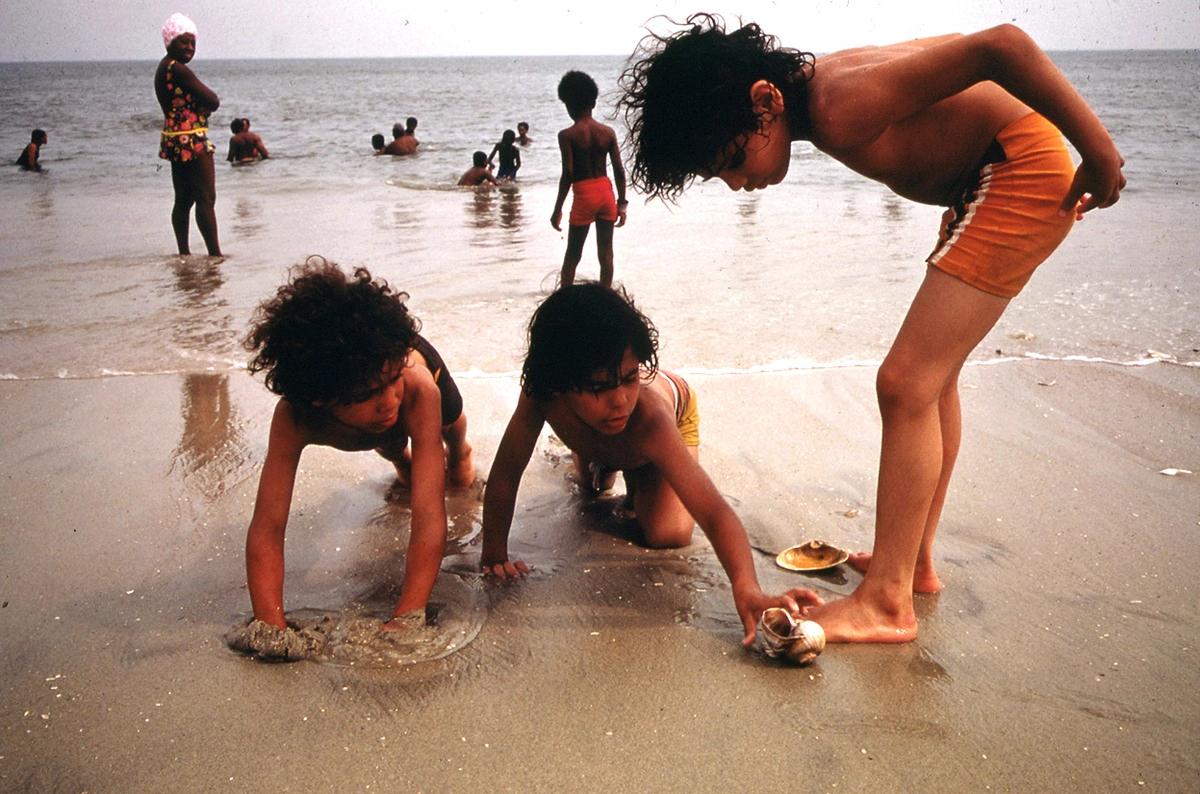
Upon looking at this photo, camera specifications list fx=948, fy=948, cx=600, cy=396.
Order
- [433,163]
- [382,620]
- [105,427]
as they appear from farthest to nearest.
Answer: [433,163] < [105,427] < [382,620]

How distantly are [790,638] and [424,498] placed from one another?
0.98 meters

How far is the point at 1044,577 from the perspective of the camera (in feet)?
8.28

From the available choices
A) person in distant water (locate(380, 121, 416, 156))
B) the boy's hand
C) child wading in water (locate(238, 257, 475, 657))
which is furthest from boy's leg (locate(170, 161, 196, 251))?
person in distant water (locate(380, 121, 416, 156))

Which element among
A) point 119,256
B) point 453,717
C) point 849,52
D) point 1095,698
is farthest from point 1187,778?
point 119,256

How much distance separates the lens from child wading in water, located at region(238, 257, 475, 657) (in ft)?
7.73

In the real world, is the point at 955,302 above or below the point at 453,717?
above

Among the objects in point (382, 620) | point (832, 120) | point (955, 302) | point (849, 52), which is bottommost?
point (382, 620)

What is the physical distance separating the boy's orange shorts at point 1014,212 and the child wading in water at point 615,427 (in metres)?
0.80

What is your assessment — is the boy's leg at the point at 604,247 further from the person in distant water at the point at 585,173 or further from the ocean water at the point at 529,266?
the ocean water at the point at 529,266

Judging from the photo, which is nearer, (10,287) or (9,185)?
(10,287)

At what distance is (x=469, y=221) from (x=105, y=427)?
251 inches

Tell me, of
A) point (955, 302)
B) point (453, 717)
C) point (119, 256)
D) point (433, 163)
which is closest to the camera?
Answer: point (453, 717)

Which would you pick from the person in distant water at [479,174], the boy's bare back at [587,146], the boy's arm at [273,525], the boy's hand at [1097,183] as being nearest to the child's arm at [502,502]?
the boy's arm at [273,525]

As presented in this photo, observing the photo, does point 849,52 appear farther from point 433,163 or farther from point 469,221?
point 433,163
